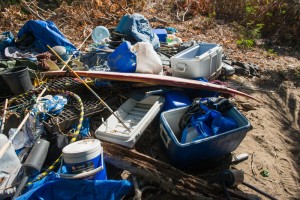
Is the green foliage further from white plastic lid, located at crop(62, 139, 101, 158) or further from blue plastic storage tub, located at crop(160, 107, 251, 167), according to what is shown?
white plastic lid, located at crop(62, 139, 101, 158)

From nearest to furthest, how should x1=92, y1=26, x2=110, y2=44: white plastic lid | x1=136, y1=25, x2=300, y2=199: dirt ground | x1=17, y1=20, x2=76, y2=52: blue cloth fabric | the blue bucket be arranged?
x1=136, y1=25, x2=300, y2=199: dirt ground → the blue bucket → x1=17, y1=20, x2=76, y2=52: blue cloth fabric → x1=92, y1=26, x2=110, y2=44: white plastic lid

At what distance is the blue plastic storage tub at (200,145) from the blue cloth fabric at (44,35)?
2755 mm

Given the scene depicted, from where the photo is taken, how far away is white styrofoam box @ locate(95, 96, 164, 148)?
263 cm

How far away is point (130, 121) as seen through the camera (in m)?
3.13

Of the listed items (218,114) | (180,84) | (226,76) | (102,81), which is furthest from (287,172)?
(102,81)

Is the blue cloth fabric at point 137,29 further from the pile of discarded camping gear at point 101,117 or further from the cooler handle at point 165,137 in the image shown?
the cooler handle at point 165,137

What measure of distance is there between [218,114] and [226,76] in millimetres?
1987

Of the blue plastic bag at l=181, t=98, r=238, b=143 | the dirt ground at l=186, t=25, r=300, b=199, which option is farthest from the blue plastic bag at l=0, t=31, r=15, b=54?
the dirt ground at l=186, t=25, r=300, b=199

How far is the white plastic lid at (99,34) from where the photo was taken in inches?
199

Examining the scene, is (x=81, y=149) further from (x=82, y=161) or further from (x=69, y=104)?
(x=69, y=104)

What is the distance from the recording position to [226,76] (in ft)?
14.5

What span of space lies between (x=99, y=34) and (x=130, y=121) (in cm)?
267

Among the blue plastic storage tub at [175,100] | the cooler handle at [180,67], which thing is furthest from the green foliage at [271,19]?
the blue plastic storage tub at [175,100]

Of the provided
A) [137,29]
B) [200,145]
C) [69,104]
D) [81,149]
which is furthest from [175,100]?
[137,29]
